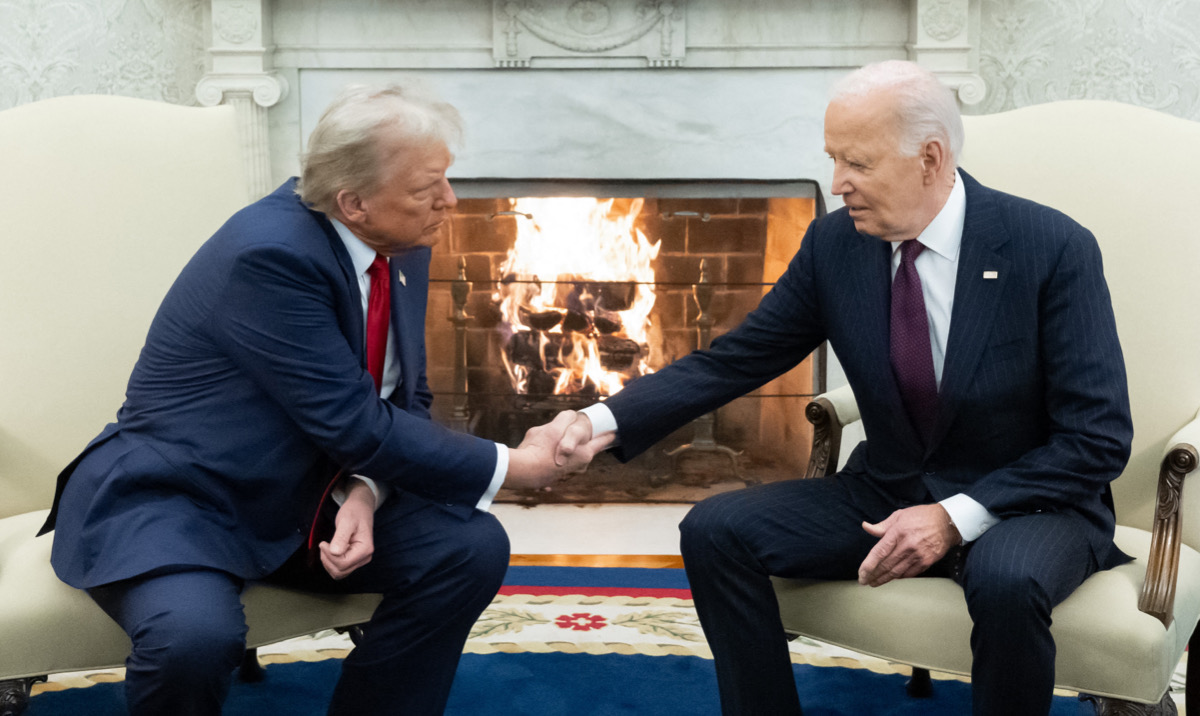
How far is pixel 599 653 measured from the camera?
2.38 m

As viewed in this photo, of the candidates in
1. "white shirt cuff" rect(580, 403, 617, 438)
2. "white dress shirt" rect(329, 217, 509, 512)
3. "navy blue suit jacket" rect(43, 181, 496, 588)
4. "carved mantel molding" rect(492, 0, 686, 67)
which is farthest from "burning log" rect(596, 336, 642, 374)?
"navy blue suit jacket" rect(43, 181, 496, 588)

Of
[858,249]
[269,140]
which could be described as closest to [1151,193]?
[858,249]

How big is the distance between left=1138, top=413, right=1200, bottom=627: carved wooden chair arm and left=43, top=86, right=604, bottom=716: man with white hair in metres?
0.98

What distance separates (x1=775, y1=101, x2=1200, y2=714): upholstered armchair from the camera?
59.7 inches

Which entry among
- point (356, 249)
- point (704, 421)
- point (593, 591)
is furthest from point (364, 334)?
point (704, 421)

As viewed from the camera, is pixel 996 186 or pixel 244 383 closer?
pixel 244 383

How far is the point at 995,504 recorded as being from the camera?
5.29ft

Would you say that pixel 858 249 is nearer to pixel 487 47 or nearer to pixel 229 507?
pixel 229 507

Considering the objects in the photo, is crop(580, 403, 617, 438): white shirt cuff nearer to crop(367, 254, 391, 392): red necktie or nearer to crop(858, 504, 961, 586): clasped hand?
crop(367, 254, 391, 392): red necktie

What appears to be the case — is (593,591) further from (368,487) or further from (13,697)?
(13,697)

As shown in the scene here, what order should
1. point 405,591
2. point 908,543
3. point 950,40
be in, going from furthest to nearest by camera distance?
1. point 950,40
2. point 405,591
3. point 908,543

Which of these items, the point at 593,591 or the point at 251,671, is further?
the point at 593,591

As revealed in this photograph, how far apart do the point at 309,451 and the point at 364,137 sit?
487mm

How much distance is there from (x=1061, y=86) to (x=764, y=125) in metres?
0.89
